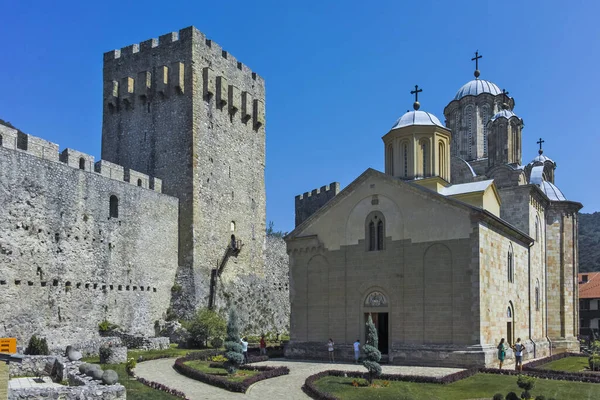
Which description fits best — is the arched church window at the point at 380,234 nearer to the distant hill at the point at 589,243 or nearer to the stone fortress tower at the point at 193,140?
the stone fortress tower at the point at 193,140

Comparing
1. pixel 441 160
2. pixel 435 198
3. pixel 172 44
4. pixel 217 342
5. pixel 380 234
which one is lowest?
pixel 217 342

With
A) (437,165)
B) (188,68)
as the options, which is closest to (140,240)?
(188,68)

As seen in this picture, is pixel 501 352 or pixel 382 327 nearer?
pixel 501 352

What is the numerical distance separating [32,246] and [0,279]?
190 cm

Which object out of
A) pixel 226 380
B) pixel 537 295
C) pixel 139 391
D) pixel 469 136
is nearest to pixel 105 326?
pixel 226 380

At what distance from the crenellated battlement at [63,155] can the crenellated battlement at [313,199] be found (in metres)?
18.2

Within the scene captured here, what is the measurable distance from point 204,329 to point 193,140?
416 inches

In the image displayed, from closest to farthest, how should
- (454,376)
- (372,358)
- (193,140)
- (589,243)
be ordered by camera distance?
1. (372,358)
2. (454,376)
3. (193,140)
4. (589,243)

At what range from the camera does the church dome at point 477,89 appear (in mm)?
38625

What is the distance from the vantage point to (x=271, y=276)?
135ft

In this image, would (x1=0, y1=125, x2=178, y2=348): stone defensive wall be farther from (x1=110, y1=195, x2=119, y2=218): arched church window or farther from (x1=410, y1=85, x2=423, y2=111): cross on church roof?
(x1=410, y1=85, x2=423, y2=111): cross on church roof

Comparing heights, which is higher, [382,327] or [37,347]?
[382,327]

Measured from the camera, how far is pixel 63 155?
27938 millimetres

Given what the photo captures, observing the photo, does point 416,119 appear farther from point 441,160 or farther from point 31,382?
point 31,382
